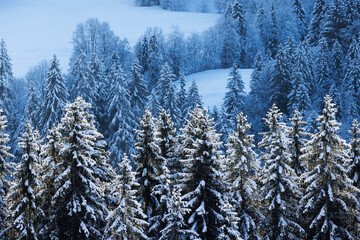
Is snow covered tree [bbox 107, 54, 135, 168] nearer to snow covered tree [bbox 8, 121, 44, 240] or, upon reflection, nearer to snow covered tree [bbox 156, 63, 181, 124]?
snow covered tree [bbox 156, 63, 181, 124]

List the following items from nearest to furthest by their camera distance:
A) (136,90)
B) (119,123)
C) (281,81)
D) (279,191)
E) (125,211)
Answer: (125,211), (279,191), (119,123), (136,90), (281,81)

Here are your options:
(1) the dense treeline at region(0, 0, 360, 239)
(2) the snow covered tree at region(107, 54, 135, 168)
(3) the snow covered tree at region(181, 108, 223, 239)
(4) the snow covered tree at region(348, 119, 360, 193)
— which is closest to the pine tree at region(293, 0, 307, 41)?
(2) the snow covered tree at region(107, 54, 135, 168)

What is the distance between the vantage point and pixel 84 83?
174ft

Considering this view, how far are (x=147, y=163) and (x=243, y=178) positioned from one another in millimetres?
5780

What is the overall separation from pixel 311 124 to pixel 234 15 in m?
57.4

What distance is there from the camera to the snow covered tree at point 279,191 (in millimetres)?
22266

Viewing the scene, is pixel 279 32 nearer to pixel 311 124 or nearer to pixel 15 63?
pixel 311 124

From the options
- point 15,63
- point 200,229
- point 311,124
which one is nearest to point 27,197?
point 200,229

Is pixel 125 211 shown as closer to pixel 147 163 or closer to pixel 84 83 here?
pixel 147 163

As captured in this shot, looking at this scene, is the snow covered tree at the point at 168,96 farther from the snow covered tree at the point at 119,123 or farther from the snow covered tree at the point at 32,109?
the snow covered tree at the point at 32,109

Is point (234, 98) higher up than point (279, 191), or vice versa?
point (279, 191)

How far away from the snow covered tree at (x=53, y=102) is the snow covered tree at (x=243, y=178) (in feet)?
98.4

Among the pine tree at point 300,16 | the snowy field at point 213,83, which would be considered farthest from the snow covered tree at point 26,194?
the pine tree at point 300,16

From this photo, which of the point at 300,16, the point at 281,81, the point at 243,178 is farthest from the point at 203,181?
the point at 300,16
